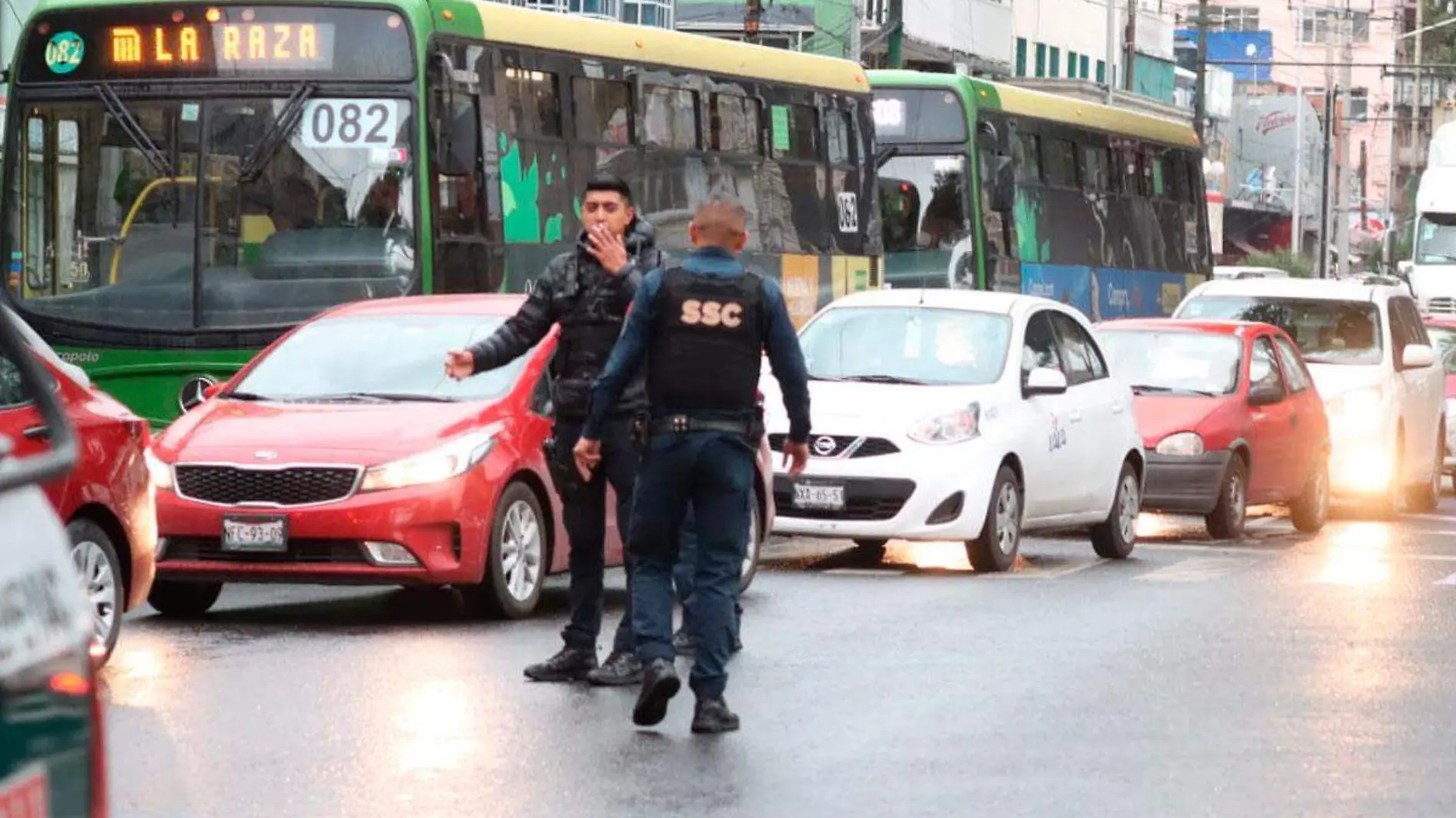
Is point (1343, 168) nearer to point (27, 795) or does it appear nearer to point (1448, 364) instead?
point (1448, 364)

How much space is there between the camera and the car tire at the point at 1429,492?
26797mm

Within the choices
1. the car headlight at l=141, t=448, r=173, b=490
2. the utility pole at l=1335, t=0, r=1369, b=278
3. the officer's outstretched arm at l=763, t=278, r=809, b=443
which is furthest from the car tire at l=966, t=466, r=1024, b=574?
the utility pole at l=1335, t=0, r=1369, b=278

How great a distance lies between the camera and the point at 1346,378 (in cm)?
2527

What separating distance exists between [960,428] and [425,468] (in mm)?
4488

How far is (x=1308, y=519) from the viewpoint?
→ 23016 mm

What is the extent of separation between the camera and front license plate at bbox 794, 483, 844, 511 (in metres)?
17.3

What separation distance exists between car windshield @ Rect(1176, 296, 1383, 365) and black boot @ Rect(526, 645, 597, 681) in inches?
587

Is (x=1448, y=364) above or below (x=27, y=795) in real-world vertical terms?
below

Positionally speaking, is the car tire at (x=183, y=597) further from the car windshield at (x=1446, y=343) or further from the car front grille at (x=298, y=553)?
the car windshield at (x=1446, y=343)

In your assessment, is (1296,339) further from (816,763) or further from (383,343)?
(816,763)

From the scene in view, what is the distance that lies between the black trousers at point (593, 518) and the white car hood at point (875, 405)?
5767 mm

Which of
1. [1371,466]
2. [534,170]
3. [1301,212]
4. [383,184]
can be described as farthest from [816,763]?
[1301,212]

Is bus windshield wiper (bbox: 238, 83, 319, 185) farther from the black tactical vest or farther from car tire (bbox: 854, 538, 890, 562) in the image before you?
the black tactical vest

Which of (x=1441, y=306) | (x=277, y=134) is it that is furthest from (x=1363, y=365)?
(x=1441, y=306)
